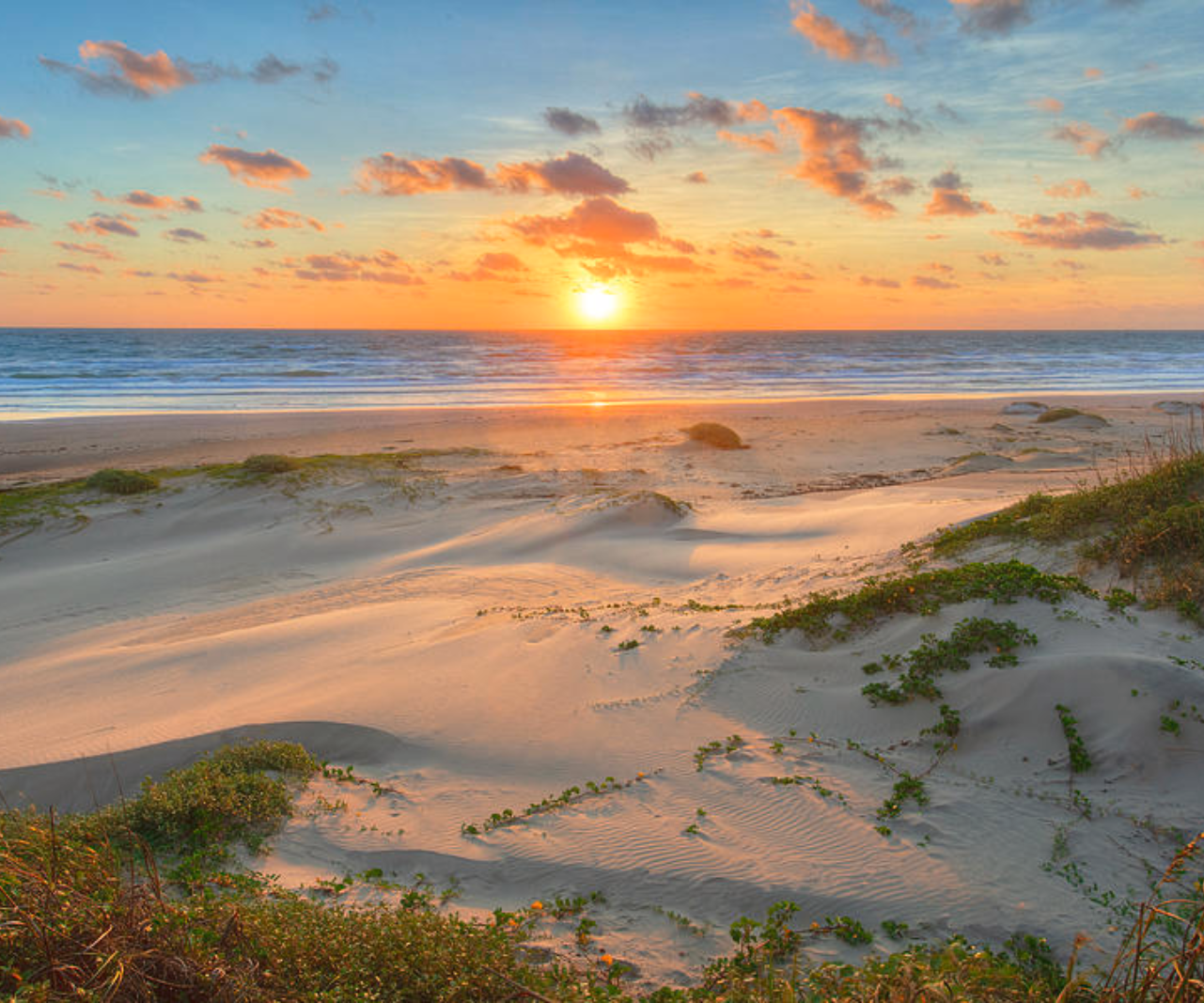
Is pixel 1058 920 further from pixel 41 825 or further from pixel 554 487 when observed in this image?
pixel 554 487

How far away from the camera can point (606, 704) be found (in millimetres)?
6926

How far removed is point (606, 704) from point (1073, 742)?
3757 millimetres

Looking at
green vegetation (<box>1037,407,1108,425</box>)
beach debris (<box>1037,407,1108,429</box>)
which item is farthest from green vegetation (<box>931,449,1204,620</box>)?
green vegetation (<box>1037,407,1108,425</box>)

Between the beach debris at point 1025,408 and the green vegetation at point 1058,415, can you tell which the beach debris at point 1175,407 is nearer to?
the beach debris at point 1025,408

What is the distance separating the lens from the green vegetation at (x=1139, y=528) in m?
6.76

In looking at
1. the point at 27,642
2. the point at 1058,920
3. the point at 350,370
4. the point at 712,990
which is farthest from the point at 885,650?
the point at 350,370

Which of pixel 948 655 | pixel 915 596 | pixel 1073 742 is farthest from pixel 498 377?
pixel 1073 742

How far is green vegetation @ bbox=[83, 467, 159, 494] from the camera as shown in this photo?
15.5m

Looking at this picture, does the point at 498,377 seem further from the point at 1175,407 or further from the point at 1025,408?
the point at 1175,407

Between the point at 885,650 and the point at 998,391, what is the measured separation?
38.4 meters

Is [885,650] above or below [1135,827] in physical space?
above

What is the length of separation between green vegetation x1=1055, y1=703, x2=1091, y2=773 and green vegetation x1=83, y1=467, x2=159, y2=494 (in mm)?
16719

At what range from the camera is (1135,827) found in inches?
189

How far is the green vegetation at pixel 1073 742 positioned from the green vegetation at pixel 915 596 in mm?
1435
